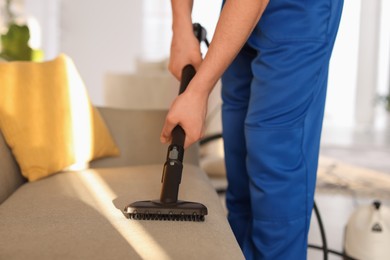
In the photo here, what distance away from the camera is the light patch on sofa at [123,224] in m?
0.96

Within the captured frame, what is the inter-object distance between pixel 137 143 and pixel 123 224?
903 mm

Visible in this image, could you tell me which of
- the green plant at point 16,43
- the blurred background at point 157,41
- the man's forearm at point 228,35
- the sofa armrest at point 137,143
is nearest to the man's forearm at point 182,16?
the man's forearm at point 228,35

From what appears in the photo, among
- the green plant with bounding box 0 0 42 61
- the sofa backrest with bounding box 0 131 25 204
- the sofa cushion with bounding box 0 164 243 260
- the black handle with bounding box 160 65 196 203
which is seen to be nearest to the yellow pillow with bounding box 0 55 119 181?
the sofa backrest with bounding box 0 131 25 204

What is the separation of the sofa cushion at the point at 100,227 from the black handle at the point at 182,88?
16 cm

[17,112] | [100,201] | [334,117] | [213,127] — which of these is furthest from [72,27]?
[100,201]

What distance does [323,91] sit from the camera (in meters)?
1.41

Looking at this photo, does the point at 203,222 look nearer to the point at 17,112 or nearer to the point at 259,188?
the point at 259,188

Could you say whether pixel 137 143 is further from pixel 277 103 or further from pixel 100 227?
pixel 100 227

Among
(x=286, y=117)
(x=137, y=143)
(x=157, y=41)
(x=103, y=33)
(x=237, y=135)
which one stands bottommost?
(x=157, y=41)

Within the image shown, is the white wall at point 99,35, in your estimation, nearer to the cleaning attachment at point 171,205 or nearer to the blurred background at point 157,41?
the blurred background at point 157,41

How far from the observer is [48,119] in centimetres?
175

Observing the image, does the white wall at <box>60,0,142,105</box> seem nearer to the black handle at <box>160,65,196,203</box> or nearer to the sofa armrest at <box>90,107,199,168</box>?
the sofa armrest at <box>90,107,199,168</box>

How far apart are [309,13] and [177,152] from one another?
0.41 m

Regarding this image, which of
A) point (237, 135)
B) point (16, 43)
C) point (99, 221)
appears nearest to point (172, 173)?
point (99, 221)
